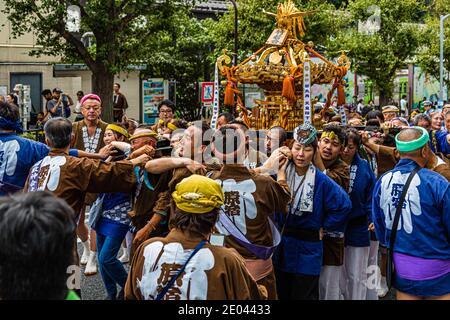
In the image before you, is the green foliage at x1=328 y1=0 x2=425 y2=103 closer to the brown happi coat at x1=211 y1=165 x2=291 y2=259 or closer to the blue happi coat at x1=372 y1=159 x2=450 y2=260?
the blue happi coat at x1=372 y1=159 x2=450 y2=260

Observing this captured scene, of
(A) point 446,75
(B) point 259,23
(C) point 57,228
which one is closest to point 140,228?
(C) point 57,228

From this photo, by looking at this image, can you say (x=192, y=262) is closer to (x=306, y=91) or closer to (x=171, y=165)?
(x=171, y=165)

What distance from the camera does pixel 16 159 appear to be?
18.5 ft

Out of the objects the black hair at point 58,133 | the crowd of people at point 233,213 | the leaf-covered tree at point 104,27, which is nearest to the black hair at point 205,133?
the crowd of people at point 233,213

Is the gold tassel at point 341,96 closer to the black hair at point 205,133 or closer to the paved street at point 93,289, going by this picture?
the paved street at point 93,289

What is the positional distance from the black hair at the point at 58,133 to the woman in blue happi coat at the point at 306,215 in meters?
1.72

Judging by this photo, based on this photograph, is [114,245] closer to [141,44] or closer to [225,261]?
[225,261]

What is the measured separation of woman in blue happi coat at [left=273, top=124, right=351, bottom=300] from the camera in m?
5.09

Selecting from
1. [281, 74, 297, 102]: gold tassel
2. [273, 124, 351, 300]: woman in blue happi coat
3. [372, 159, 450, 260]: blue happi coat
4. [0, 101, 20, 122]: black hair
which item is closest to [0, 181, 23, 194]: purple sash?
[0, 101, 20, 122]: black hair

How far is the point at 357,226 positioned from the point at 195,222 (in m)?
3.15

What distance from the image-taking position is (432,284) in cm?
438

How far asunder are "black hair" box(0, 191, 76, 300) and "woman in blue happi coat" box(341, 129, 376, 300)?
427 centimetres

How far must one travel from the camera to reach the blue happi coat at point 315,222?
5102 mm
